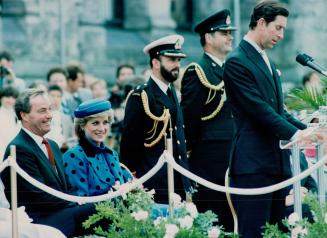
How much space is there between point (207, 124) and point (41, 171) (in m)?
2.00

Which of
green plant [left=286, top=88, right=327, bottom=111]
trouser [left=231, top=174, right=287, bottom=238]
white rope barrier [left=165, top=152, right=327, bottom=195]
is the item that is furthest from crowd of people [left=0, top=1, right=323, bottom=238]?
white rope barrier [left=165, top=152, right=327, bottom=195]

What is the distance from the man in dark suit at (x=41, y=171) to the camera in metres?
12.1

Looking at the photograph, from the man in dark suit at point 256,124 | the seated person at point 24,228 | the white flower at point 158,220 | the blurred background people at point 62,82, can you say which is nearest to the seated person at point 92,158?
the seated person at point 24,228

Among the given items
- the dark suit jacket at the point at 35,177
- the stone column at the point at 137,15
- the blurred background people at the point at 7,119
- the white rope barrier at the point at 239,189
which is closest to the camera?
the white rope barrier at the point at 239,189

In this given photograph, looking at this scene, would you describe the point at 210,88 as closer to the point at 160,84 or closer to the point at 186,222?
the point at 160,84

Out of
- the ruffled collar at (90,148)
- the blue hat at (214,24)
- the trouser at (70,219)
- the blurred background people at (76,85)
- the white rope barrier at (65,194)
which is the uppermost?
the blue hat at (214,24)

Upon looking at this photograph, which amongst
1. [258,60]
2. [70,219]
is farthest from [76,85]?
[258,60]

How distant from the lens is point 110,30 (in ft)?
106

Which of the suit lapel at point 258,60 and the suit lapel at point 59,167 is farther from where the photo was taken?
the suit lapel at point 59,167

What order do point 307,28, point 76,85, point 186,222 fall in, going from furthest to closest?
point 307,28, point 76,85, point 186,222

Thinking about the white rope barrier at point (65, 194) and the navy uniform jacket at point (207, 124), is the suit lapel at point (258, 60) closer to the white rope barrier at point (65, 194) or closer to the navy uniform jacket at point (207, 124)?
the white rope barrier at point (65, 194)

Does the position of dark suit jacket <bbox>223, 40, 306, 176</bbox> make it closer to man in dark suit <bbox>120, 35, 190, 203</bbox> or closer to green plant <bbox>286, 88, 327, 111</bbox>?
green plant <bbox>286, 88, 327, 111</bbox>

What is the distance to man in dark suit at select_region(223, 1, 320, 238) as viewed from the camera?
38.4 feet

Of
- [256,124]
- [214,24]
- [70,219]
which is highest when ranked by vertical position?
[214,24]
